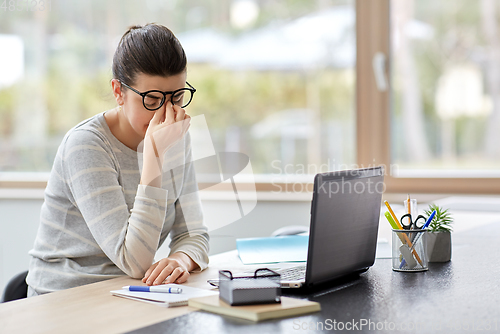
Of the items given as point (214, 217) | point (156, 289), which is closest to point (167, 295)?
point (156, 289)

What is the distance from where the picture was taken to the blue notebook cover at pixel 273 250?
Result: 1375mm

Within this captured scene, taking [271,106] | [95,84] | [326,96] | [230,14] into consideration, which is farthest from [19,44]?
[326,96]

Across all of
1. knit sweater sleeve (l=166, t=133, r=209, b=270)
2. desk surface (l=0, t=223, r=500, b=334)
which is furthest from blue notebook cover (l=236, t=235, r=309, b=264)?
desk surface (l=0, t=223, r=500, b=334)

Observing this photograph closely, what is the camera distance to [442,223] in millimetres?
1345

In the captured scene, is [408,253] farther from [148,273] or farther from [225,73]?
[225,73]

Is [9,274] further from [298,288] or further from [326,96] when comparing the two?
[298,288]

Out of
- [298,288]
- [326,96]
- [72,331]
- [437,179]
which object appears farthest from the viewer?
[326,96]

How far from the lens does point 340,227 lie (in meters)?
1.05

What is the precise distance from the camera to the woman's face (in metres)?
1.36

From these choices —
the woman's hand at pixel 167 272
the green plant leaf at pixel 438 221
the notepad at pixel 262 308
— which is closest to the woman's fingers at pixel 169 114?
the woman's hand at pixel 167 272

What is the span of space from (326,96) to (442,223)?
1548mm

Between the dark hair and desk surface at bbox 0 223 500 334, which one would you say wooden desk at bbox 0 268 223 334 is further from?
the dark hair

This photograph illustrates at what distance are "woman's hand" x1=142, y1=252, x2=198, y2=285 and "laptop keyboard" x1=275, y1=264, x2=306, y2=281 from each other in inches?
8.5

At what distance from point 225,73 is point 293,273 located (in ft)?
6.50
